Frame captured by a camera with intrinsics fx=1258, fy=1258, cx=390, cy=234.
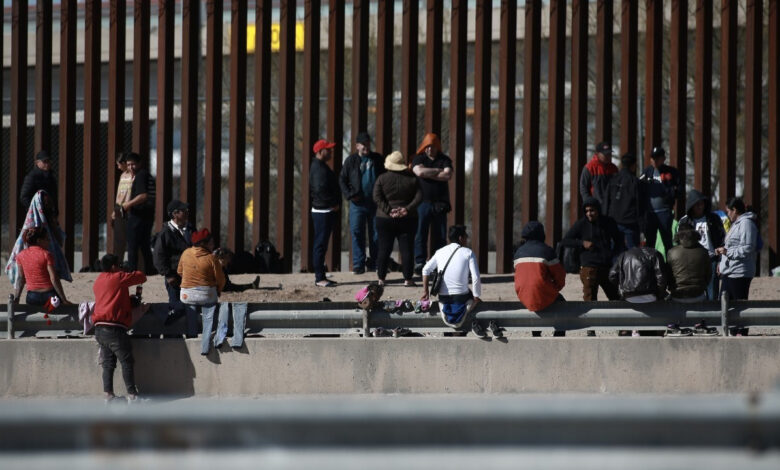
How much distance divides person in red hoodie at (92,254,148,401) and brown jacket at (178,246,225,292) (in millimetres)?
525

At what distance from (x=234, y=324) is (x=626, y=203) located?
15.8 ft

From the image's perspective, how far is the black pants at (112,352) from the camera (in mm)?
10266

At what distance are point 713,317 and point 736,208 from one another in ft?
7.54

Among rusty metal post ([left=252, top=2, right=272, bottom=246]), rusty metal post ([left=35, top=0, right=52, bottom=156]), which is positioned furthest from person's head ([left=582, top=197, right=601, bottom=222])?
rusty metal post ([left=35, top=0, right=52, bottom=156])

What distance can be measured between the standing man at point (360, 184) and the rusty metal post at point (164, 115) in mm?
3369

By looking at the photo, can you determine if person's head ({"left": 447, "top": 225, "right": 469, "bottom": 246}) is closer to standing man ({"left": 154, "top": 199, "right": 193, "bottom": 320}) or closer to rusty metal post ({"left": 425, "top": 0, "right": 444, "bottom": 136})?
standing man ({"left": 154, "top": 199, "right": 193, "bottom": 320})

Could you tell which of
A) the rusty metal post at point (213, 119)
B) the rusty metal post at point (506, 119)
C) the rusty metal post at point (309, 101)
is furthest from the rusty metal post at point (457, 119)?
the rusty metal post at point (213, 119)

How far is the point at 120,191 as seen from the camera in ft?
46.9

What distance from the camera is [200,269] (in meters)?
10.8

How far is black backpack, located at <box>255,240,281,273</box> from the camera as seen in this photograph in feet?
52.3

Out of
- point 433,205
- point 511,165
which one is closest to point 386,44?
point 511,165

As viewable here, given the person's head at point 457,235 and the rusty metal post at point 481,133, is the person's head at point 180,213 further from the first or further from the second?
the rusty metal post at point 481,133

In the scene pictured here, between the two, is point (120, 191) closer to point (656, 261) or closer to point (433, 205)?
point (433, 205)

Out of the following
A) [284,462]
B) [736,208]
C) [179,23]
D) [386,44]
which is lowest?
[284,462]
